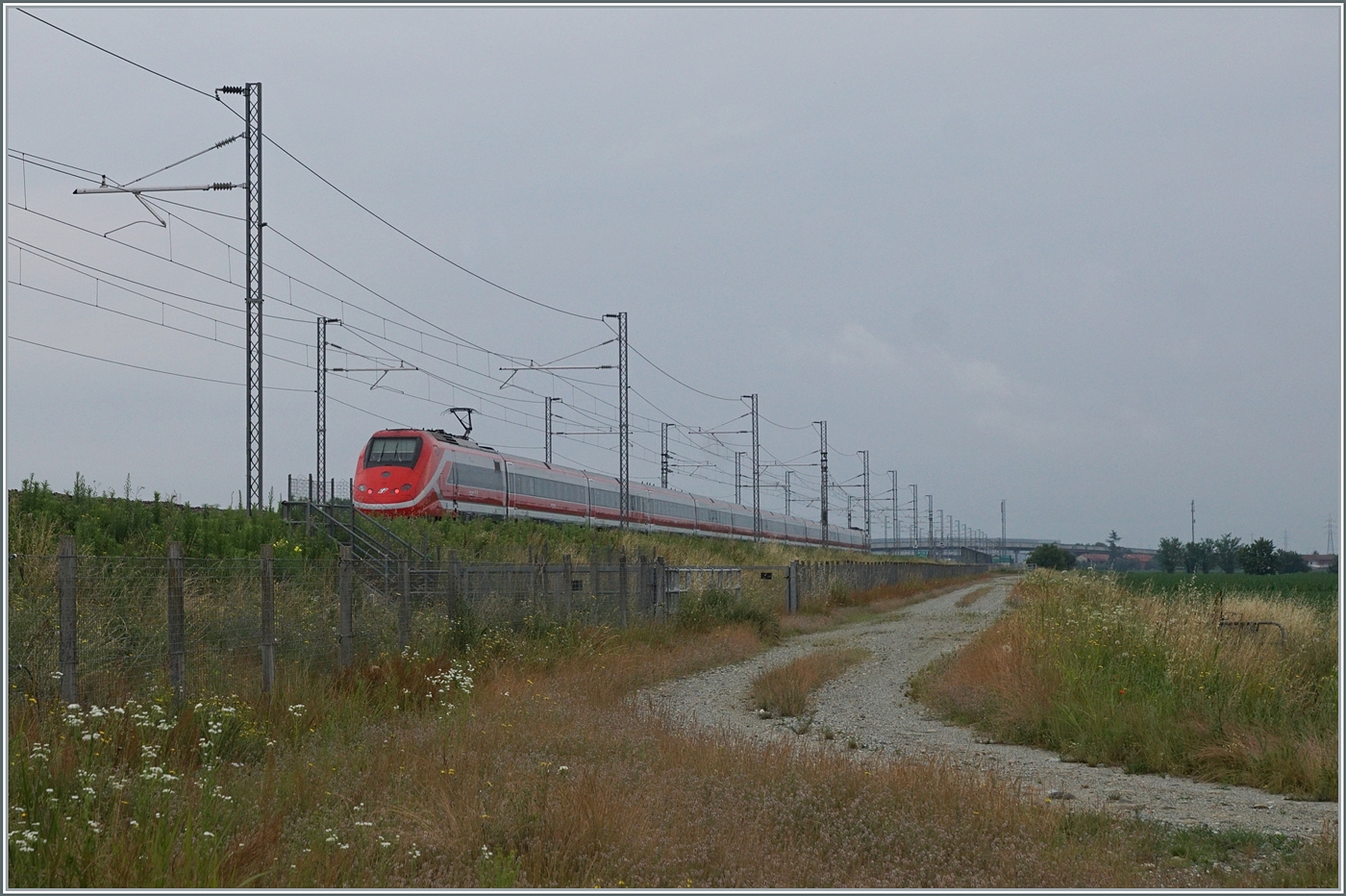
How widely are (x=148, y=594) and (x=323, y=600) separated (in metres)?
1.92

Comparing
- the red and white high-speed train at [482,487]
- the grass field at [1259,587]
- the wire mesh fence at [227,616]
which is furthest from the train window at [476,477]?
the grass field at [1259,587]

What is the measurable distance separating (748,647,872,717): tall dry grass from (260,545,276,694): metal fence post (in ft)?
19.2

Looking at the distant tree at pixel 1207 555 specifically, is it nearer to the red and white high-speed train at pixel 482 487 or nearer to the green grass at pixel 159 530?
the red and white high-speed train at pixel 482 487

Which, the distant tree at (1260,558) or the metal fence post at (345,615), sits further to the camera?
the distant tree at (1260,558)

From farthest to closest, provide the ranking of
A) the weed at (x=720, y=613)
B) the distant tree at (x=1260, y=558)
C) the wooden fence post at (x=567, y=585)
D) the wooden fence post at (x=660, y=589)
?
1. the distant tree at (x=1260, y=558)
2. the wooden fence post at (x=660, y=589)
3. the weed at (x=720, y=613)
4. the wooden fence post at (x=567, y=585)

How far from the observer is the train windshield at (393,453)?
33.6 meters

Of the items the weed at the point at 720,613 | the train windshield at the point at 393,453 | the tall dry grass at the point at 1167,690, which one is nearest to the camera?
the tall dry grass at the point at 1167,690

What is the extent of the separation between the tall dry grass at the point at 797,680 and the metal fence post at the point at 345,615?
487 centimetres

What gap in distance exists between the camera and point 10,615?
31.4ft

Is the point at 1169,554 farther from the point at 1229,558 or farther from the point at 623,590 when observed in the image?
the point at 623,590

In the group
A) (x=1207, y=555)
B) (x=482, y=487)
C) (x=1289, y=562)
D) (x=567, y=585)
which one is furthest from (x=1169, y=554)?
(x=567, y=585)

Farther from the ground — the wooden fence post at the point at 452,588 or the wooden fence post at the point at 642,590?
the wooden fence post at the point at 452,588

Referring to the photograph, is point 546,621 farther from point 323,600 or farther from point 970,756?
point 970,756

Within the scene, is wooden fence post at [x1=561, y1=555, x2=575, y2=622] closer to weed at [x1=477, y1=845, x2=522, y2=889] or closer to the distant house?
weed at [x1=477, y1=845, x2=522, y2=889]
